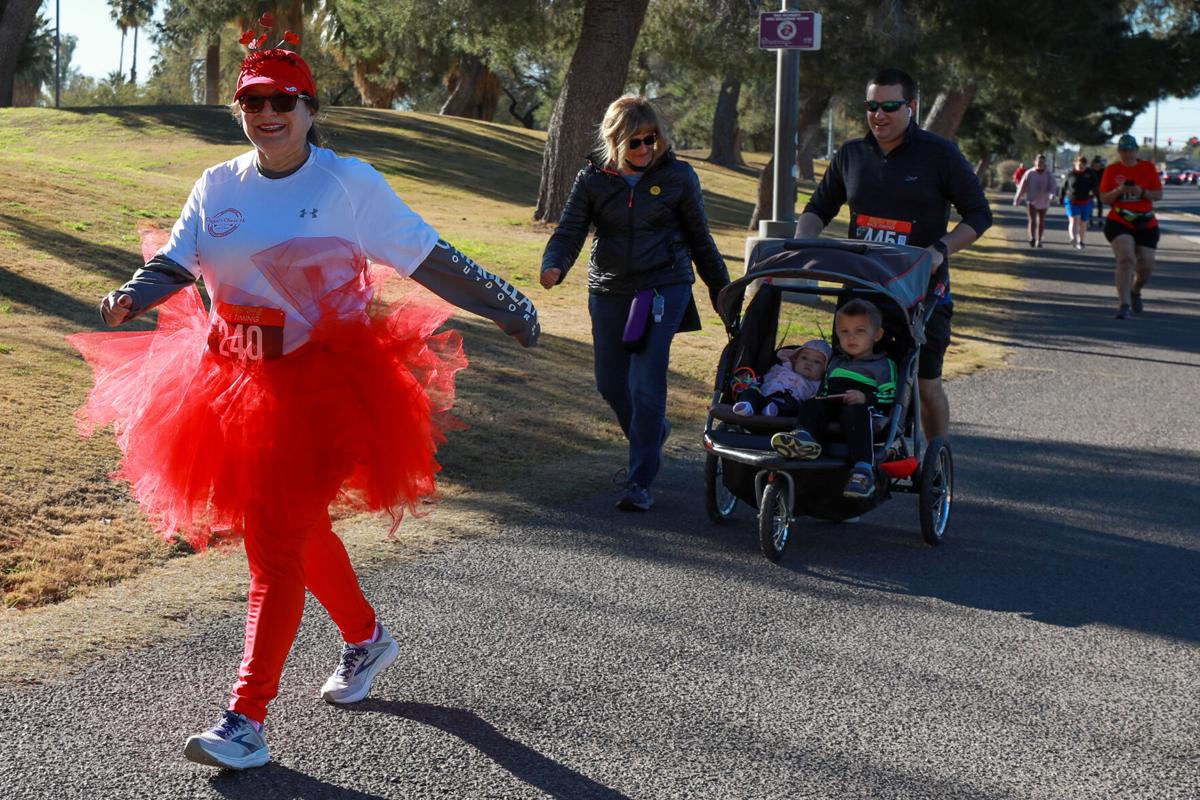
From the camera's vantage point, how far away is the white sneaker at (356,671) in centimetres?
431

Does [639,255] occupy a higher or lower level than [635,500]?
higher

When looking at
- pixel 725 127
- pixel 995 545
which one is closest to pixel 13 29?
pixel 725 127

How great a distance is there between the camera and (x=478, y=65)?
2019 inches

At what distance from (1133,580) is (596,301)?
2.80 metres

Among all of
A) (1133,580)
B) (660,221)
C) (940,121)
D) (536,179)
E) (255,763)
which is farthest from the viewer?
(536,179)

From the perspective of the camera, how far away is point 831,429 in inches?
241

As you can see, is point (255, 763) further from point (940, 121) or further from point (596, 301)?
point (940, 121)

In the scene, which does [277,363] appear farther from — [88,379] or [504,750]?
[88,379]

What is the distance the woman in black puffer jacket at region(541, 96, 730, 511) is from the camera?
6.53 meters

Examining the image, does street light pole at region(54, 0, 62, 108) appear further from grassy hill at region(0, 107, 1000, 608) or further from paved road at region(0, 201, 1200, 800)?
paved road at region(0, 201, 1200, 800)

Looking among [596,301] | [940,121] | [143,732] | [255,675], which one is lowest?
[143,732]

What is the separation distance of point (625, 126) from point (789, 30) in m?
7.73

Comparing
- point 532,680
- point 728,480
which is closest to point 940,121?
point 728,480

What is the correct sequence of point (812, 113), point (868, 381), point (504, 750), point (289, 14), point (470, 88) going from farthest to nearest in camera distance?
point (470, 88) → point (289, 14) → point (812, 113) → point (868, 381) → point (504, 750)
